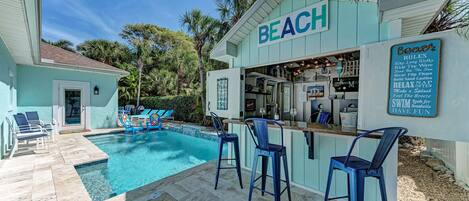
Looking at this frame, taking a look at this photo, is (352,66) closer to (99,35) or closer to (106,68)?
(106,68)

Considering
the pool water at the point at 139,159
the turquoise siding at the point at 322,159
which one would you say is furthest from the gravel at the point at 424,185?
the pool water at the point at 139,159

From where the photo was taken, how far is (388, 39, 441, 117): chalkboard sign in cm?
195

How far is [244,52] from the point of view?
4.21 meters

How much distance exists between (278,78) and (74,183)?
16.5ft

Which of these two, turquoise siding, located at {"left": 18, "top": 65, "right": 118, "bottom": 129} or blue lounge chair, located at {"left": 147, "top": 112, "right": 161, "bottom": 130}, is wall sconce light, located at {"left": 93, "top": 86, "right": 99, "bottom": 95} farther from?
blue lounge chair, located at {"left": 147, "top": 112, "right": 161, "bottom": 130}

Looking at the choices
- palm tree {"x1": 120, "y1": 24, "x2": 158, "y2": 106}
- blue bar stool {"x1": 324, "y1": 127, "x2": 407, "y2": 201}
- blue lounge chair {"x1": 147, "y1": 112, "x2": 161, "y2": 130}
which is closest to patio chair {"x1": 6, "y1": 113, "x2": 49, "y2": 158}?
blue lounge chair {"x1": 147, "y1": 112, "x2": 161, "y2": 130}

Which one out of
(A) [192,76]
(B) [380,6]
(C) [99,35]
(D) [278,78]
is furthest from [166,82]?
(B) [380,6]

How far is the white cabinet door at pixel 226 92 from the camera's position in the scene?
4137 millimetres

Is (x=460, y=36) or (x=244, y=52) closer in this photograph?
(x=460, y=36)

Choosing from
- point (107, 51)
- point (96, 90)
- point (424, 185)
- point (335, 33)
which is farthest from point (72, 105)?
point (424, 185)

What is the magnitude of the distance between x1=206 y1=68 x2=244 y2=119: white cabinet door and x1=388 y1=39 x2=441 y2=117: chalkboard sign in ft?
8.40

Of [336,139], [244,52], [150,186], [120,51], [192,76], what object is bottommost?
[150,186]

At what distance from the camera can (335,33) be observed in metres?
2.88

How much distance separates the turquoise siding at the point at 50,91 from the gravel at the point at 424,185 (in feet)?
38.3
